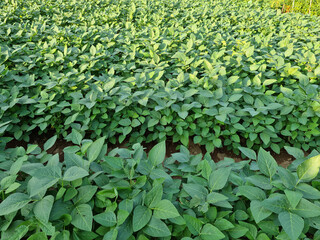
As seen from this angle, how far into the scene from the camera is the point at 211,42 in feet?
12.3

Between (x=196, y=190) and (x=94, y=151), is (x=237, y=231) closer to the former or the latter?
(x=196, y=190)

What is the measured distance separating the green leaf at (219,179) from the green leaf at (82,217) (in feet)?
2.06

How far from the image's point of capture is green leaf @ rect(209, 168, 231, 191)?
4.11ft

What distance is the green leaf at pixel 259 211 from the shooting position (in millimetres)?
1079

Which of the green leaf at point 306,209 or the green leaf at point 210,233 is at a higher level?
the green leaf at point 306,209

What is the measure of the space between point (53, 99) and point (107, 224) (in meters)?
1.85

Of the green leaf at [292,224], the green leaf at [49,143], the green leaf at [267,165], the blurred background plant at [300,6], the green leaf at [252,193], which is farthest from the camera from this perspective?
the blurred background plant at [300,6]

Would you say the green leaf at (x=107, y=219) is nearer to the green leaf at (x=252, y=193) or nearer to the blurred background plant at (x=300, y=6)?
the green leaf at (x=252, y=193)

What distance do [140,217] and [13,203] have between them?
1.86 ft

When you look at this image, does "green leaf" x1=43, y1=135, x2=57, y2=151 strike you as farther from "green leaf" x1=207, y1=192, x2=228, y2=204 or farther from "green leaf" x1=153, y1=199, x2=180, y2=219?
"green leaf" x1=207, y1=192, x2=228, y2=204

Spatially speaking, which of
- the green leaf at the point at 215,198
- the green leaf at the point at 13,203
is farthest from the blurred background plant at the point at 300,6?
the green leaf at the point at 13,203

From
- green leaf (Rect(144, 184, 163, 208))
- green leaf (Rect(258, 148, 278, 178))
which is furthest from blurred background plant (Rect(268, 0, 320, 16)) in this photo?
green leaf (Rect(144, 184, 163, 208))

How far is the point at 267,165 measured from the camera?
4.33ft

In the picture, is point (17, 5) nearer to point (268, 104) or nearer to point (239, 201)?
point (268, 104)
